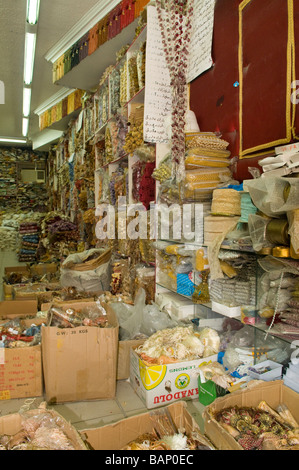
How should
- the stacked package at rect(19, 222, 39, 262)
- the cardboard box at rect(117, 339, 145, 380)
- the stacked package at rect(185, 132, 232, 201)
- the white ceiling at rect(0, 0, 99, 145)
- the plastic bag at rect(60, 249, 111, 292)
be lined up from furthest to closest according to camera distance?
1. the stacked package at rect(19, 222, 39, 262)
2. the plastic bag at rect(60, 249, 111, 292)
3. the white ceiling at rect(0, 0, 99, 145)
4. the cardboard box at rect(117, 339, 145, 380)
5. the stacked package at rect(185, 132, 232, 201)

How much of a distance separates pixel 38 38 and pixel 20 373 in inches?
162

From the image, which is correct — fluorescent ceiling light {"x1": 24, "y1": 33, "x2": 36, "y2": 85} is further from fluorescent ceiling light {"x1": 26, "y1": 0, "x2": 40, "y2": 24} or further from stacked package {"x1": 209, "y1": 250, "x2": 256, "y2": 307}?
stacked package {"x1": 209, "y1": 250, "x2": 256, "y2": 307}

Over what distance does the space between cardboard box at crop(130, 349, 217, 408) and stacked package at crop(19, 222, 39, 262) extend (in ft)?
→ 22.4

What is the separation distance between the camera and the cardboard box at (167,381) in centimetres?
191

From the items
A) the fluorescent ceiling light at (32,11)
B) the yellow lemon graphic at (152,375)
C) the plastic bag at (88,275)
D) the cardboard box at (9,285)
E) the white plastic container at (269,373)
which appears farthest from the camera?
the cardboard box at (9,285)

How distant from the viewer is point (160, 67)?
2.73 metres

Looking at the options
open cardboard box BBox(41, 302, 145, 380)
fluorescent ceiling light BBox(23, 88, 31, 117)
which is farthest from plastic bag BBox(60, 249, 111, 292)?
fluorescent ceiling light BBox(23, 88, 31, 117)

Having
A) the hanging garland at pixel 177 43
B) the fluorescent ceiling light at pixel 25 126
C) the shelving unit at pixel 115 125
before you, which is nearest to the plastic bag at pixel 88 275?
the shelving unit at pixel 115 125

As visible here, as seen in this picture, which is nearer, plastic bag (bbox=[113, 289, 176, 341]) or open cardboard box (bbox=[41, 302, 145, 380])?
open cardboard box (bbox=[41, 302, 145, 380])

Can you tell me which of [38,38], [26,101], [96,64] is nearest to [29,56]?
[38,38]

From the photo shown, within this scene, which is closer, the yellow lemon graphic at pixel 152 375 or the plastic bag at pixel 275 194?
the plastic bag at pixel 275 194

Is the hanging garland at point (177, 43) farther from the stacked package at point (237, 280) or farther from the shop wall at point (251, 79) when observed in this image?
the stacked package at point (237, 280)

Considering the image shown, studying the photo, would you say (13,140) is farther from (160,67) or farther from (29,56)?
(160,67)

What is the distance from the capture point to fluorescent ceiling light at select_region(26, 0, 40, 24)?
3407mm
